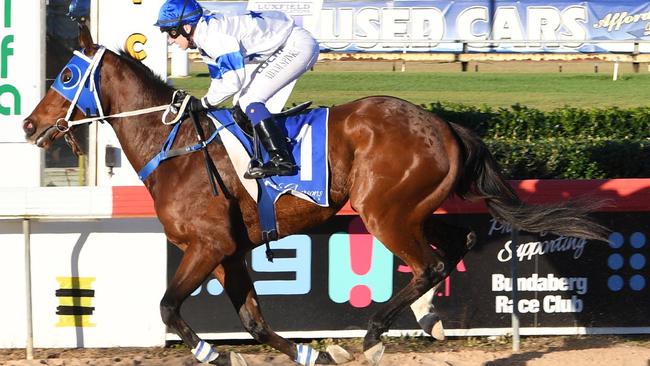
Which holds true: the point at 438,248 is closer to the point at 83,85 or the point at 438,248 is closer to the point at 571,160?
the point at 83,85

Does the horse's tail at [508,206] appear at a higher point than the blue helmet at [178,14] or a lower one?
lower

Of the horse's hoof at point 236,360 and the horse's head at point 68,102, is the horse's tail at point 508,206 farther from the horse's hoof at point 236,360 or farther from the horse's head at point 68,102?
the horse's head at point 68,102

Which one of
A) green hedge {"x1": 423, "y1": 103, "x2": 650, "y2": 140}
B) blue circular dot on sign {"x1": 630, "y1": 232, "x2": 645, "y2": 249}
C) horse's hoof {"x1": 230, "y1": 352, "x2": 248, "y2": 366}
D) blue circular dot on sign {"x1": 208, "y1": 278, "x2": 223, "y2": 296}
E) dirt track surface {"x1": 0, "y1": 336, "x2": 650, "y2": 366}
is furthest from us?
green hedge {"x1": 423, "y1": 103, "x2": 650, "y2": 140}

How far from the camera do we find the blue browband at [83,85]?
5.16m

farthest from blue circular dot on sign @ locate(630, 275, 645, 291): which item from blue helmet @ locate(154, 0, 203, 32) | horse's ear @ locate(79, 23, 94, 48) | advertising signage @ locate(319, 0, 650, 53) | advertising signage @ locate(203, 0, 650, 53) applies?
advertising signage @ locate(319, 0, 650, 53)

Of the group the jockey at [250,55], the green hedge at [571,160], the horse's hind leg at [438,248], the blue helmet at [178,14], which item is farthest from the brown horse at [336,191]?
the green hedge at [571,160]

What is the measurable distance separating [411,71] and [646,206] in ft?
60.1

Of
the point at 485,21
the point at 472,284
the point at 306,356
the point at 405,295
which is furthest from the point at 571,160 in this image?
the point at 485,21

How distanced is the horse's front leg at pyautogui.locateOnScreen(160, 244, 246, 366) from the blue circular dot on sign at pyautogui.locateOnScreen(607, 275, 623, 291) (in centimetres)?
242

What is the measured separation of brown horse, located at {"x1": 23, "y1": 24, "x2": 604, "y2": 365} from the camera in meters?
4.96

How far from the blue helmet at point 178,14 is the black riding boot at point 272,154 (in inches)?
24.0

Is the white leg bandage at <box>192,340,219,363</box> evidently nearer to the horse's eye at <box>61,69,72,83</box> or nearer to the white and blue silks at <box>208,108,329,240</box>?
the white and blue silks at <box>208,108,329,240</box>

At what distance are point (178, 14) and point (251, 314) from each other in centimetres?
152

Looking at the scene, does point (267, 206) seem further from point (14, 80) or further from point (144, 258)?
point (14, 80)
